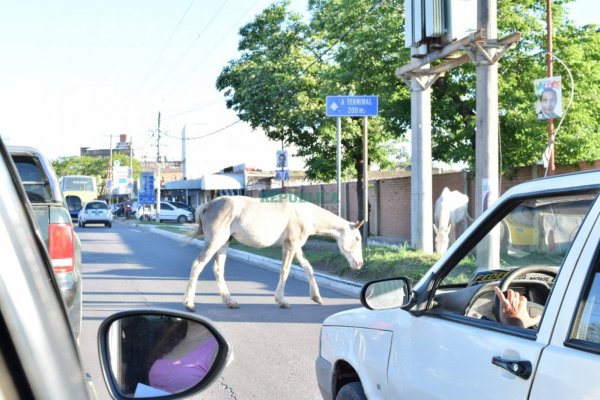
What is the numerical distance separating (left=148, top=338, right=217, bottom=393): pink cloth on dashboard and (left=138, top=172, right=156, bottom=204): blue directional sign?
53030mm

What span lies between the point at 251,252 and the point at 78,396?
60.7ft

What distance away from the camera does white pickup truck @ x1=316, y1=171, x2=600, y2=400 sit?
7.82 feet

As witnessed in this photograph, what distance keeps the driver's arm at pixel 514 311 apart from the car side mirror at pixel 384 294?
0.63m

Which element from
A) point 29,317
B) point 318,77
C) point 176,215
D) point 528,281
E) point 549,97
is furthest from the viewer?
point 176,215

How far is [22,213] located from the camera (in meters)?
1.33

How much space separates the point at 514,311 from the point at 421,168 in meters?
11.6

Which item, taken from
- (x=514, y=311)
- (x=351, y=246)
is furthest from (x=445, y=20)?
(x=514, y=311)

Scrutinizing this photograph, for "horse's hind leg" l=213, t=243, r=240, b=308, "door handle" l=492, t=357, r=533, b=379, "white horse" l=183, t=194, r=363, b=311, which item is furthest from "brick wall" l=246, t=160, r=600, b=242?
"door handle" l=492, t=357, r=533, b=379

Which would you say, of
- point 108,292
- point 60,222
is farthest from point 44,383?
point 108,292

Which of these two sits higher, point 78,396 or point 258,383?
point 78,396

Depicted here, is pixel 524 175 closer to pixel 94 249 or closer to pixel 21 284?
pixel 94 249

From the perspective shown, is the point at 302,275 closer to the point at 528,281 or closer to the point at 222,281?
the point at 222,281

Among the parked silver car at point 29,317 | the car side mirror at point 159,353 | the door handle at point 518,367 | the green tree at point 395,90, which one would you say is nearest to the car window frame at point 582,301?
the door handle at point 518,367

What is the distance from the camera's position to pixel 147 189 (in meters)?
54.3
